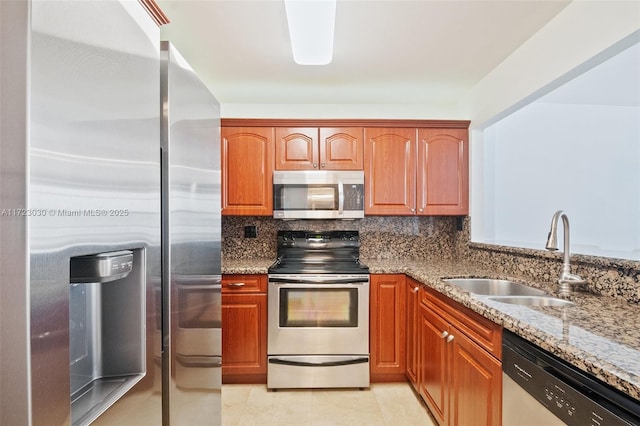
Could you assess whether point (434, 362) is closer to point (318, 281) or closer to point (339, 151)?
point (318, 281)

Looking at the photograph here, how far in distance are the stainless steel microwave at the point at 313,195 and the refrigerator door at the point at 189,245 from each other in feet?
4.20

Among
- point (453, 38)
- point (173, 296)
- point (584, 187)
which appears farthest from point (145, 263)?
point (584, 187)

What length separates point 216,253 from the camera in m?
1.63

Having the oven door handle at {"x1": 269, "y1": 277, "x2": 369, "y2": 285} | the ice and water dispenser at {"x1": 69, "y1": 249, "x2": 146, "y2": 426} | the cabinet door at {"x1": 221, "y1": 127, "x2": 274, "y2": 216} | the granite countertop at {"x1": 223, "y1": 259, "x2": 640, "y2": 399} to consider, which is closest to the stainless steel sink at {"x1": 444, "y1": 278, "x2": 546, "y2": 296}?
the granite countertop at {"x1": 223, "y1": 259, "x2": 640, "y2": 399}

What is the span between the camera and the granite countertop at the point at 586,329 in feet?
2.85

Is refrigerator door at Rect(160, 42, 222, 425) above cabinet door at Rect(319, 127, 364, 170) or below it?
below

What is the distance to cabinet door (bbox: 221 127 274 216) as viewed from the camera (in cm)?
297

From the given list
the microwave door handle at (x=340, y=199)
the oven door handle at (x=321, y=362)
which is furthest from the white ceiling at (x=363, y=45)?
the oven door handle at (x=321, y=362)

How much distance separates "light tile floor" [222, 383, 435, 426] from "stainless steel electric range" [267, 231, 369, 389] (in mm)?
78

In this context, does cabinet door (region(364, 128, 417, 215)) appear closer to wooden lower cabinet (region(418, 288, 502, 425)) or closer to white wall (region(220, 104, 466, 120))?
white wall (region(220, 104, 466, 120))

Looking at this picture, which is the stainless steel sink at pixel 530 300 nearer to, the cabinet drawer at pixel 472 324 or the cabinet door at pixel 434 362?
the cabinet drawer at pixel 472 324

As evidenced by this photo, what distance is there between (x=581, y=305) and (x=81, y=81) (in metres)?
1.87

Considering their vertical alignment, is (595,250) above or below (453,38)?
below

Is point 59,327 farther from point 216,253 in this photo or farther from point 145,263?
point 216,253
